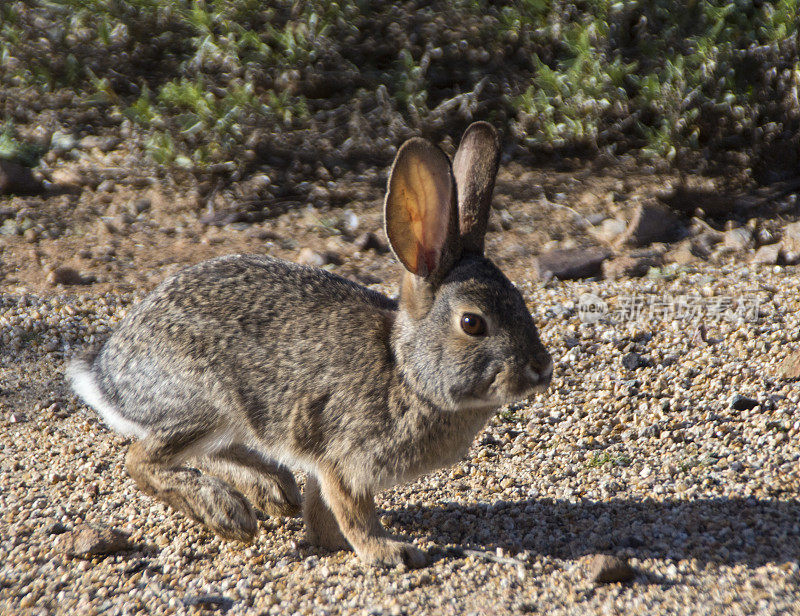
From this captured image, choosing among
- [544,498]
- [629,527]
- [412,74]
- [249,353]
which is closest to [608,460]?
[544,498]

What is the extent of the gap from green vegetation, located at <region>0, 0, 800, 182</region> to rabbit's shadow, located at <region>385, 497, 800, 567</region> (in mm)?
4163

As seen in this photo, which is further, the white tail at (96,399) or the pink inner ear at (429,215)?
the white tail at (96,399)

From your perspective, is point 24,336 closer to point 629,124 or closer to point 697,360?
point 697,360

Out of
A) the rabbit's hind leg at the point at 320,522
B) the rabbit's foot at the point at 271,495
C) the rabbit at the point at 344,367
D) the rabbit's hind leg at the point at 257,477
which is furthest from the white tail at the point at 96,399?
the rabbit's hind leg at the point at 320,522

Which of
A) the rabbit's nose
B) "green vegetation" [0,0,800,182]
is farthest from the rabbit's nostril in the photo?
"green vegetation" [0,0,800,182]

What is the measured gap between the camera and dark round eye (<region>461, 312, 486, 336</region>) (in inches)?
146

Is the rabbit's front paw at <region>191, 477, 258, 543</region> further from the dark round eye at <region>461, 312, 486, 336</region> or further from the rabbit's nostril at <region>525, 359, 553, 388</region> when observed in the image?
the rabbit's nostril at <region>525, 359, 553, 388</region>

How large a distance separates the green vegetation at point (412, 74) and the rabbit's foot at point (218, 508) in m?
4.07

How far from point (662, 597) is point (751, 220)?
441cm

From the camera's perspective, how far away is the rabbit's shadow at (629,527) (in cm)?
369

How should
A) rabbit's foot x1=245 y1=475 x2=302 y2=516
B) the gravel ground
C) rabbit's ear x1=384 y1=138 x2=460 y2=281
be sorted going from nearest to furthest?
the gravel ground
rabbit's ear x1=384 y1=138 x2=460 y2=281
rabbit's foot x1=245 y1=475 x2=302 y2=516

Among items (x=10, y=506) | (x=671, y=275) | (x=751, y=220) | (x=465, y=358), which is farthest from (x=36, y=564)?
(x=751, y=220)

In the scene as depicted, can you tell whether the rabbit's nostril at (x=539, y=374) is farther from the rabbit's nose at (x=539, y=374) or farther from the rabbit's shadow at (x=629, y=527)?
the rabbit's shadow at (x=629, y=527)

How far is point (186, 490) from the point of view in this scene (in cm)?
411
